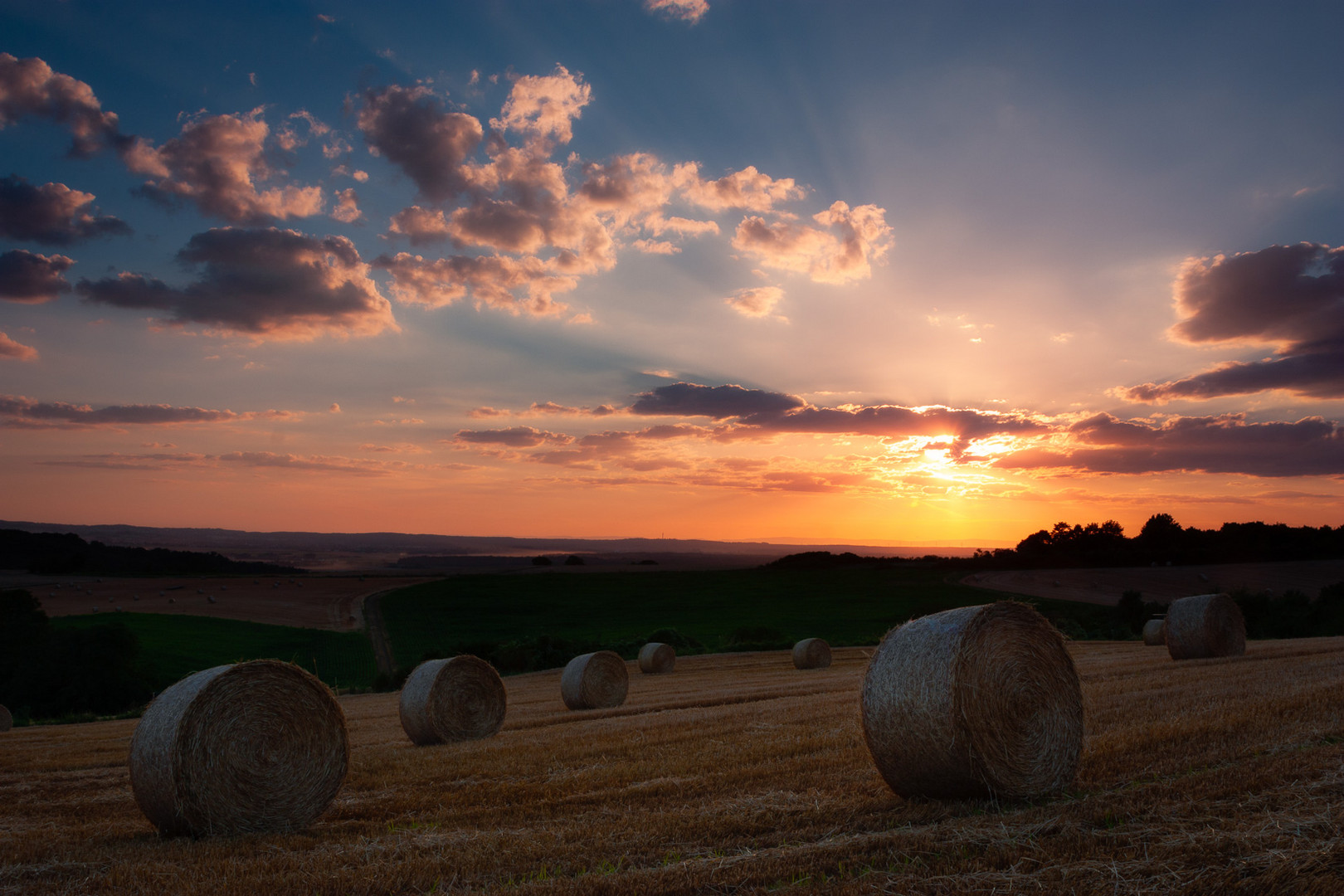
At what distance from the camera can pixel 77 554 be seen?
77.6 m

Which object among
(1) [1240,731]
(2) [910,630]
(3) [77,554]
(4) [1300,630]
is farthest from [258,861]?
(3) [77,554]

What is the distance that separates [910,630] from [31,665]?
4051 centimetres

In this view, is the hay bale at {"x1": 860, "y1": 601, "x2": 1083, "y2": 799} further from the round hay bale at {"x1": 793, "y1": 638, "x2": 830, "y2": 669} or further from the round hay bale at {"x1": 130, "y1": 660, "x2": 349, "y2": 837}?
the round hay bale at {"x1": 793, "y1": 638, "x2": 830, "y2": 669}

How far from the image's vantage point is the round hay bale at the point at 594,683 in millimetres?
18188

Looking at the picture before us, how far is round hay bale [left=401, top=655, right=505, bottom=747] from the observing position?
13.3 meters

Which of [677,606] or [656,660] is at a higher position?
[656,660]

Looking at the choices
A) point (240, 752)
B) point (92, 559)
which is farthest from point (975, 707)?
point (92, 559)

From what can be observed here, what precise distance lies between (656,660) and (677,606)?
3061 centimetres

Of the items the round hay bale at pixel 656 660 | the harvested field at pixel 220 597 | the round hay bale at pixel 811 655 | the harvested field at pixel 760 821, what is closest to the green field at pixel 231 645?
the harvested field at pixel 220 597

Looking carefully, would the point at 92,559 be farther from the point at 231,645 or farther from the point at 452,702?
the point at 452,702

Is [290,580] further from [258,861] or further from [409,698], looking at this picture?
[258,861]

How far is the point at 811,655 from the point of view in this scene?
2600 cm

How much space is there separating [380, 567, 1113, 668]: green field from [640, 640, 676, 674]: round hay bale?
26.8 feet

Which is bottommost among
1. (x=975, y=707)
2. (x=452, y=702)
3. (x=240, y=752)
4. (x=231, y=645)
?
(x=231, y=645)
